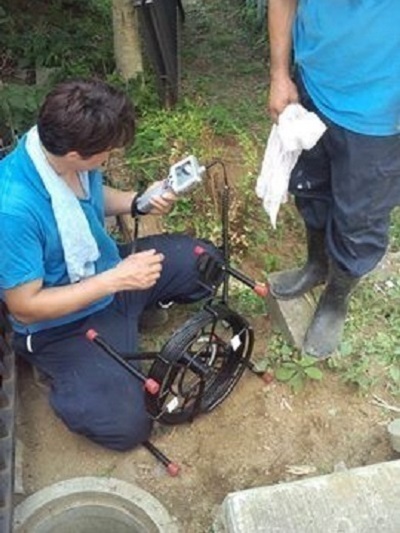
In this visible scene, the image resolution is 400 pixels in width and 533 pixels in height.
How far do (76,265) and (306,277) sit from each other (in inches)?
41.6

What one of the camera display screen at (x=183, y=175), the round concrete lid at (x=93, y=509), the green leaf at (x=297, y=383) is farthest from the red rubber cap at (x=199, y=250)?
the round concrete lid at (x=93, y=509)

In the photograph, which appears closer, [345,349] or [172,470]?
[172,470]

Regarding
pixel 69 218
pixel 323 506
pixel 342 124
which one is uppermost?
pixel 342 124

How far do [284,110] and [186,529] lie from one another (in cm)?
159

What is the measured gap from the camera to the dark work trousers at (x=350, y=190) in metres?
2.80

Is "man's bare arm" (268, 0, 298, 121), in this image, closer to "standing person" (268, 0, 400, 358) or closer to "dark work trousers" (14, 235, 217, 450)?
"standing person" (268, 0, 400, 358)

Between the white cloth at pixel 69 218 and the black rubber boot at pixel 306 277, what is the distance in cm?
88

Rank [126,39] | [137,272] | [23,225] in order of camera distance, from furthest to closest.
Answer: [126,39]
[137,272]
[23,225]

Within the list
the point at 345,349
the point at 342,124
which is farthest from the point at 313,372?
the point at 342,124

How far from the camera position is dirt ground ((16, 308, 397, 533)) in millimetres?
3098

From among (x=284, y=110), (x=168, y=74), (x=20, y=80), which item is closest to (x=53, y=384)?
(x=284, y=110)

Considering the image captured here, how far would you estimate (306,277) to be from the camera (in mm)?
3502

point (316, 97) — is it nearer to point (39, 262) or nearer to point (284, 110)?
point (284, 110)

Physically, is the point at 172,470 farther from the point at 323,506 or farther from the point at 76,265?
the point at 76,265
